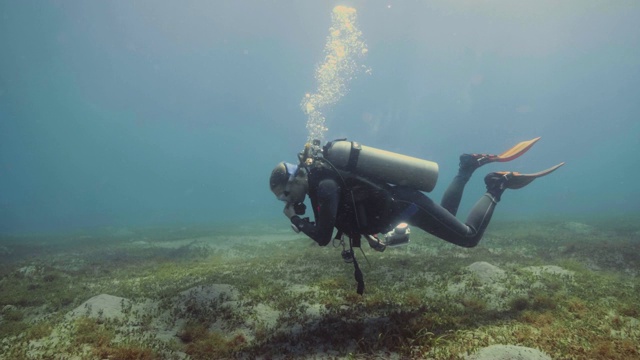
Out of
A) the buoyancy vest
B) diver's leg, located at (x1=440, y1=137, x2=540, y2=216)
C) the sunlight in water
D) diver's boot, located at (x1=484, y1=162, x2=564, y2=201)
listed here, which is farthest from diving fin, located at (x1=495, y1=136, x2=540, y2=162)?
the sunlight in water

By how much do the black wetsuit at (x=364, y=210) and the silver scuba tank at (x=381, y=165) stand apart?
0.64 ft

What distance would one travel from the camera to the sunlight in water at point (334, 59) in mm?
20737

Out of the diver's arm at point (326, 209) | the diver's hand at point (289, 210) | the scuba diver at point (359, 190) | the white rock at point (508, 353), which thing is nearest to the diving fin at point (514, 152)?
the scuba diver at point (359, 190)

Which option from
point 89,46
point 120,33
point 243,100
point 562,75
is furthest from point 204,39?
point 562,75

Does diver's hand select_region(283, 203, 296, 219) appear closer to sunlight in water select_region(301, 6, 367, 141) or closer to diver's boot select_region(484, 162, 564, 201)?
sunlight in water select_region(301, 6, 367, 141)

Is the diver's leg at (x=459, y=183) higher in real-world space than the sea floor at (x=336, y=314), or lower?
higher

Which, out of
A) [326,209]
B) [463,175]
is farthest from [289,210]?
[463,175]

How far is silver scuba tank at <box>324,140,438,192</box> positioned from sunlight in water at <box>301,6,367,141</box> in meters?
3.93

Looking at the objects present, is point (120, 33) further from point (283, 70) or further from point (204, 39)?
point (283, 70)

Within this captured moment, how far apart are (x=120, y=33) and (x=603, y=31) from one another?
112 metres

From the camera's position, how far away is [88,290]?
10789mm

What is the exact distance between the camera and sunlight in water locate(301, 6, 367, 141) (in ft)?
68.0

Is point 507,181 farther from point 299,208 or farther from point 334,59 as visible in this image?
point 334,59

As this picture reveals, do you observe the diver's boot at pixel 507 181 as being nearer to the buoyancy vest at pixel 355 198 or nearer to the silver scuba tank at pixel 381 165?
the silver scuba tank at pixel 381 165
